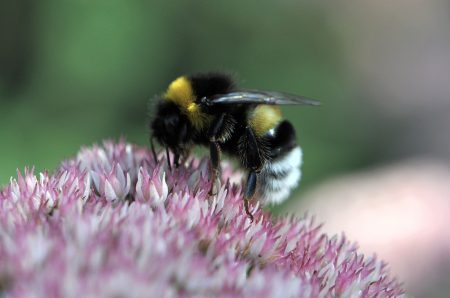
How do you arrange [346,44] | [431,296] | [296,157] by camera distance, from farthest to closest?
[346,44] < [431,296] < [296,157]

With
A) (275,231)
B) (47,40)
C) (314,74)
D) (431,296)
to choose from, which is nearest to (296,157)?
(275,231)

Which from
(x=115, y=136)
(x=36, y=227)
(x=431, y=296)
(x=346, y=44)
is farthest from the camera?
(x=346, y=44)

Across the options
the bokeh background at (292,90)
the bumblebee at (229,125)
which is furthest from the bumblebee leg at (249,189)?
the bokeh background at (292,90)

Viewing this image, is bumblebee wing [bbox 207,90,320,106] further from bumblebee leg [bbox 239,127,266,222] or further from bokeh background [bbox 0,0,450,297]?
bokeh background [bbox 0,0,450,297]

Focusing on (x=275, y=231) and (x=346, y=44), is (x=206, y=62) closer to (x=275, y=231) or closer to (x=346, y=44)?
(x=346, y=44)

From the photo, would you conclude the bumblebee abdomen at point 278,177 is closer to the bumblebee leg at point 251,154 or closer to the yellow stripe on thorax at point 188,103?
the bumblebee leg at point 251,154

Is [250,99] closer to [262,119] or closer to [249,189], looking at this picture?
[262,119]

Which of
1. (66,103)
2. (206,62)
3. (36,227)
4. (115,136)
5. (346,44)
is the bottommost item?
(36,227)
